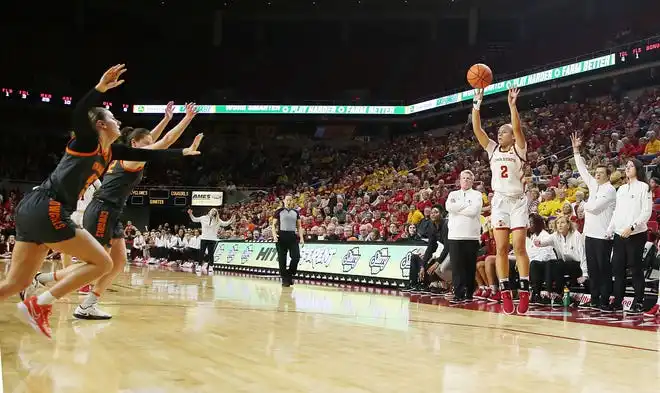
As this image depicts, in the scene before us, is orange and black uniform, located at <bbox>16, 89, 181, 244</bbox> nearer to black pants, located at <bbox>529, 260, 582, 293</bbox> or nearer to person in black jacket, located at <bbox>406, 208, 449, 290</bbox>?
black pants, located at <bbox>529, 260, 582, 293</bbox>

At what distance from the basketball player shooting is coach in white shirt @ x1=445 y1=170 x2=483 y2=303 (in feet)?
3.91

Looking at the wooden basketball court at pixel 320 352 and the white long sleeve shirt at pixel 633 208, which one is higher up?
the white long sleeve shirt at pixel 633 208

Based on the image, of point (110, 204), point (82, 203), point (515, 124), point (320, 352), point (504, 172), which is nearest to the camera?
point (320, 352)

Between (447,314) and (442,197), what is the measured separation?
8.46 metres

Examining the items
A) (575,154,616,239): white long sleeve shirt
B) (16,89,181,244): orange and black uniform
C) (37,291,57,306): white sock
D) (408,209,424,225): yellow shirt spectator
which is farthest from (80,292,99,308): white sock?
(408,209,424,225): yellow shirt spectator

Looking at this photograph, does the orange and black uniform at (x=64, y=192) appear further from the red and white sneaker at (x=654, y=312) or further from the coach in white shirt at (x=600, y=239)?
the red and white sneaker at (x=654, y=312)

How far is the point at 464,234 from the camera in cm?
874

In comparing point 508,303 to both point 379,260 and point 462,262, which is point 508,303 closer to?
point 462,262

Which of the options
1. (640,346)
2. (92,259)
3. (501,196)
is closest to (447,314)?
(501,196)

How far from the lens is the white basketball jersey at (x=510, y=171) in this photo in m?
7.41

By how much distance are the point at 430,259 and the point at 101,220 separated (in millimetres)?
6410

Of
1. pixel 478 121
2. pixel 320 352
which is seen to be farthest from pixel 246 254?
pixel 320 352

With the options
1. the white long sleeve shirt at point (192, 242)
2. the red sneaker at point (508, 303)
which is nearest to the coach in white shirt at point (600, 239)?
the red sneaker at point (508, 303)

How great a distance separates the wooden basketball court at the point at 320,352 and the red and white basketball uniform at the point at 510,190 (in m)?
1.17
